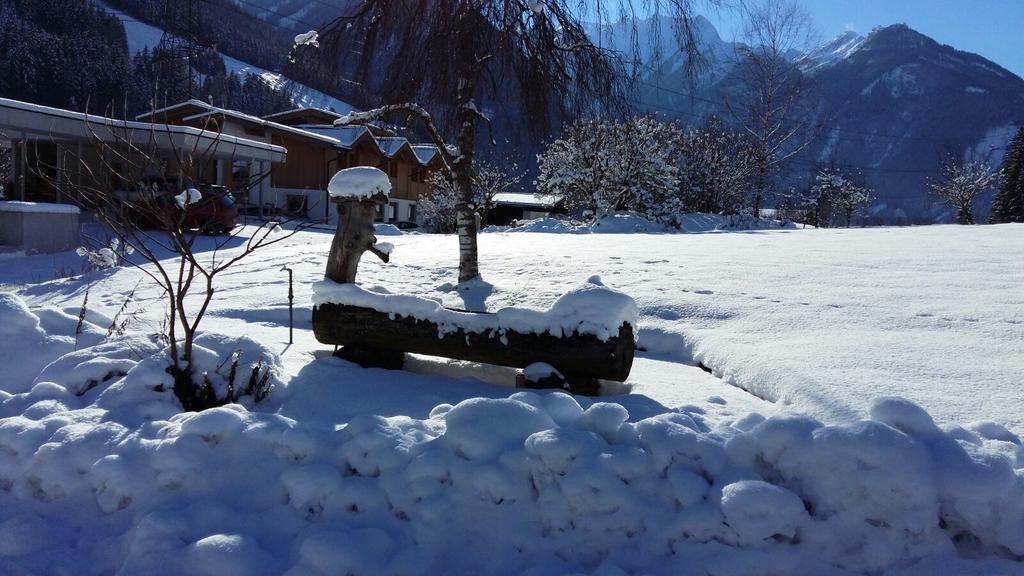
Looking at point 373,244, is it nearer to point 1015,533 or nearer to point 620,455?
point 620,455

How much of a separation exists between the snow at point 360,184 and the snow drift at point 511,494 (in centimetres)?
211

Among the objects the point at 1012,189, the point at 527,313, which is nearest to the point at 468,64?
the point at 527,313

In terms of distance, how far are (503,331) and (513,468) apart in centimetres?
150

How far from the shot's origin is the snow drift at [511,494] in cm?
233

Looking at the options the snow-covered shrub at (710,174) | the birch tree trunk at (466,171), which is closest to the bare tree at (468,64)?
the birch tree trunk at (466,171)

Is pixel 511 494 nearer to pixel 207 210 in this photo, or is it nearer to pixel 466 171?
pixel 466 171

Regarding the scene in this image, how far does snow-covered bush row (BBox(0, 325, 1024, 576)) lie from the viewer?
7.66 ft

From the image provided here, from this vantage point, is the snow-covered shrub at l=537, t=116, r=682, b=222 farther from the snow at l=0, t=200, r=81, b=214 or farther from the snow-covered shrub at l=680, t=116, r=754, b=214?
the snow at l=0, t=200, r=81, b=214

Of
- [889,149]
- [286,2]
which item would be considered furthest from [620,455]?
[286,2]

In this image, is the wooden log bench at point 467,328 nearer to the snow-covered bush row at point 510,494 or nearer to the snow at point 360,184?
the snow at point 360,184

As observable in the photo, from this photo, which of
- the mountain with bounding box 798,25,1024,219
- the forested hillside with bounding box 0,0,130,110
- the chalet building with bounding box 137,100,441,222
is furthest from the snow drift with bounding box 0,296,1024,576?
the mountain with bounding box 798,25,1024,219

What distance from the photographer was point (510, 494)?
267 cm

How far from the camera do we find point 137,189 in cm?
344

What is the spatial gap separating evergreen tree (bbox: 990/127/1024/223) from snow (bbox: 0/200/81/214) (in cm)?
4458
